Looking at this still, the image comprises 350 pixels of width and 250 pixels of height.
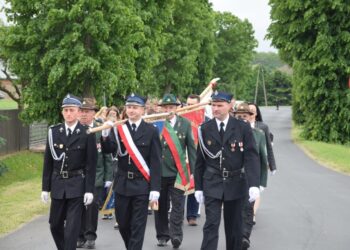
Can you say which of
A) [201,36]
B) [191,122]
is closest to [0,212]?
[191,122]

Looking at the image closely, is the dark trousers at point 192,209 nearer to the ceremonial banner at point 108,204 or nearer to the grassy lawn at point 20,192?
the ceremonial banner at point 108,204

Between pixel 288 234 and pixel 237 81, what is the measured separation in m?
70.2

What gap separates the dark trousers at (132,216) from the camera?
23.9ft

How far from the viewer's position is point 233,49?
75.9 meters

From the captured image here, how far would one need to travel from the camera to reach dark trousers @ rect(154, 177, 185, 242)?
8.90 m

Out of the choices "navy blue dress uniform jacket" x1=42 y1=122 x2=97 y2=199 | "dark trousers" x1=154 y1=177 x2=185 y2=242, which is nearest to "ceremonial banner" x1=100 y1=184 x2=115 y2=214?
"dark trousers" x1=154 y1=177 x2=185 y2=242

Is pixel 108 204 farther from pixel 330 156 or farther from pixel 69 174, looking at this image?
pixel 330 156

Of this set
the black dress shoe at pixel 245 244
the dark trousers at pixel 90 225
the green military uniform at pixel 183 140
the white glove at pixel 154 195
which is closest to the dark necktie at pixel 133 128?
the white glove at pixel 154 195

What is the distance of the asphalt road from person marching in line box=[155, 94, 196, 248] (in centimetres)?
25

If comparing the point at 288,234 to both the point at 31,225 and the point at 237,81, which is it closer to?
the point at 31,225

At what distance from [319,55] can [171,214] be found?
80.1 feet

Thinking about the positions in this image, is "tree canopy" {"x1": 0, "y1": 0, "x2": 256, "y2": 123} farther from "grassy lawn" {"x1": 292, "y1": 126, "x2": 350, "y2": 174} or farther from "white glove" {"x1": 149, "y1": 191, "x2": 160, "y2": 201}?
"white glove" {"x1": 149, "y1": 191, "x2": 160, "y2": 201}

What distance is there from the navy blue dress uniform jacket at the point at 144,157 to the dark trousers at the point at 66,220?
1.70 ft

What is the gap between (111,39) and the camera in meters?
21.0
